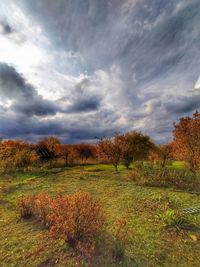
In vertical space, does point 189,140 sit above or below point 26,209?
above

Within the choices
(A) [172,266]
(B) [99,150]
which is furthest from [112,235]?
(B) [99,150]

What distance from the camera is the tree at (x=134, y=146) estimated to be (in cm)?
2238

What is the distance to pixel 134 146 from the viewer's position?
985 inches

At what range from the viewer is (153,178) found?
1212cm

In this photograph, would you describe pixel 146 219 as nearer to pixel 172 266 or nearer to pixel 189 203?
pixel 172 266

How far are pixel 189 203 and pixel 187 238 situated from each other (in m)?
3.40

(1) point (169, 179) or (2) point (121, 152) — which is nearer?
(1) point (169, 179)

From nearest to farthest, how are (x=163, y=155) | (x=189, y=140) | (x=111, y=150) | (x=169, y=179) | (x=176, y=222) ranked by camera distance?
(x=176, y=222), (x=169, y=179), (x=189, y=140), (x=111, y=150), (x=163, y=155)

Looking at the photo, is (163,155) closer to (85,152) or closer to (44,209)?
(85,152)

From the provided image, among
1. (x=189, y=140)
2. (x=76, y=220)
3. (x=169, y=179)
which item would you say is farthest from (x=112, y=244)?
(x=189, y=140)

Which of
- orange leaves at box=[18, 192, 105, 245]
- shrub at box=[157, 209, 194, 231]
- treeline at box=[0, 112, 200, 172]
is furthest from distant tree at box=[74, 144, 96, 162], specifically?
orange leaves at box=[18, 192, 105, 245]

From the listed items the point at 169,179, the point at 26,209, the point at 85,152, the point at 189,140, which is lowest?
the point at 26,209

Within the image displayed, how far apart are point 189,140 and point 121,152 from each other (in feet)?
27.8

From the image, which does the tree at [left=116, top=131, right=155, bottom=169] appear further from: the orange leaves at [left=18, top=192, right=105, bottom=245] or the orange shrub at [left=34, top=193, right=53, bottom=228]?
the orange leaves at [left=18, top=192, right=105, bottom=245]
